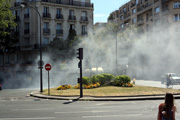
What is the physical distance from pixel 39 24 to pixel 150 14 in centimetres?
2661

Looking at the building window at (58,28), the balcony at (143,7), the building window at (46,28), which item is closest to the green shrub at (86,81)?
the building window at (46,28)

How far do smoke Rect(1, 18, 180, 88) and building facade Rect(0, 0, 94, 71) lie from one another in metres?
3.09

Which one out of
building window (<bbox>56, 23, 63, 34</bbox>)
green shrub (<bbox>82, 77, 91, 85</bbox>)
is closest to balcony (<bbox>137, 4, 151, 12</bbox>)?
building window (<bbox>56, 23, 63, 34</bbox>)

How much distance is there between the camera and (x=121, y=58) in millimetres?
40000

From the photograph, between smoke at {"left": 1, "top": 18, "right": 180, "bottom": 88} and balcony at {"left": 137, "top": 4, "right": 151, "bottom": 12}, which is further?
balcony at {"left": 137, "top": 4, "right": 151, "bottom": 12}

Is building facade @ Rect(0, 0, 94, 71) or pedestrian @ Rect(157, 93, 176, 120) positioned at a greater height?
building facade @ Rect(0, 0, 94, 71)

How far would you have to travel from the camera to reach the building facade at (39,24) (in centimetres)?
4091

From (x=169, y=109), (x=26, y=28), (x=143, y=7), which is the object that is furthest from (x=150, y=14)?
(x=169, y=109)

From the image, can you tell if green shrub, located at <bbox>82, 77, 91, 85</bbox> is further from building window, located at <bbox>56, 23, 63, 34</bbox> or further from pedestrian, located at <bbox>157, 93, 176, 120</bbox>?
building window, located at <bbox>56, 23, 63, 34</bbox>

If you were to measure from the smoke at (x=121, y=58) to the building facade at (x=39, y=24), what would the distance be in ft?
10.1

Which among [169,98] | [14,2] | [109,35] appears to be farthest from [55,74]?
[169,98]

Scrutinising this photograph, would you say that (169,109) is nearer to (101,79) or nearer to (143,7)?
(101,79)

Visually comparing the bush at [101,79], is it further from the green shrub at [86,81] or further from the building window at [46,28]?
the building window at [46,28]

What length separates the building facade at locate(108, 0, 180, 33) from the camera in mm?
42156
